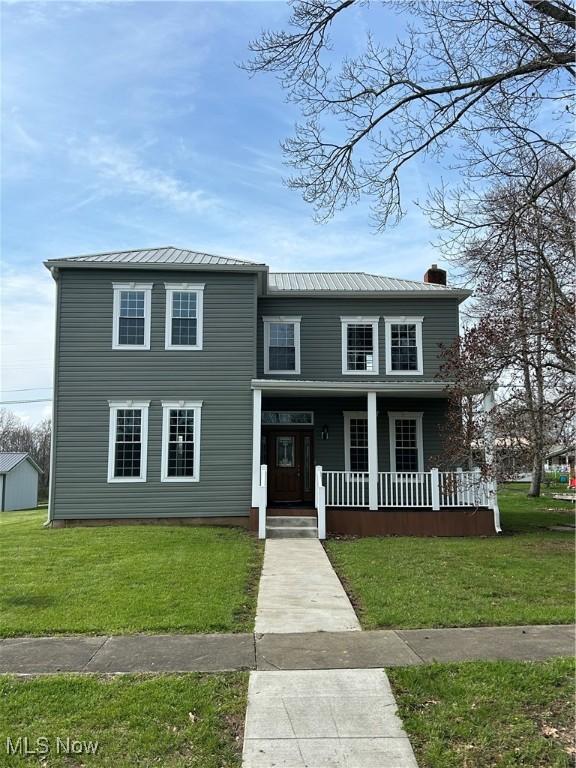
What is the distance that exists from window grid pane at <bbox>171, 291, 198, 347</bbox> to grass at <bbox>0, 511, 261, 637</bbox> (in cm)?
500

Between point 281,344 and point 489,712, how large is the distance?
43.5ft

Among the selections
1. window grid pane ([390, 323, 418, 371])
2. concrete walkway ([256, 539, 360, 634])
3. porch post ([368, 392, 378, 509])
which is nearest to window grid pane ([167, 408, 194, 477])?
concrete walkway ([256, 539, 360, 634])

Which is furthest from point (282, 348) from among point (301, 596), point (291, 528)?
point (301, 596)

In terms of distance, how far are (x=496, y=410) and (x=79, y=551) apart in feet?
26.0

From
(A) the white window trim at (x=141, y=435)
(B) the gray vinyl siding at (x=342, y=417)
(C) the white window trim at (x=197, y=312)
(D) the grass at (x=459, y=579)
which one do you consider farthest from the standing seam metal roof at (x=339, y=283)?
(D) the grass at (x=459, y=579)

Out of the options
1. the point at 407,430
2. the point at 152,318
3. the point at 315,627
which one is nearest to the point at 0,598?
the point at 315,627

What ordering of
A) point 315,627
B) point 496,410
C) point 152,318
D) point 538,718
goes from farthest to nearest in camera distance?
point 152,318 < point 496,410 < point 315,627 < point 538,718

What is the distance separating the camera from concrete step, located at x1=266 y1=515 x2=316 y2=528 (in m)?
13.8

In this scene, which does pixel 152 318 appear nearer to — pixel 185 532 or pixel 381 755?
pixel 185 532

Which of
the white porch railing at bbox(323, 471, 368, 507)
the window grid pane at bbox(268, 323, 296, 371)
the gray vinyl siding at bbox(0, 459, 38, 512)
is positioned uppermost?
the window grid pane at bbox(268, 323, 296, 371)

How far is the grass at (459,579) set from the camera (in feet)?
22.2

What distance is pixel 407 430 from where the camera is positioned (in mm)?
16844

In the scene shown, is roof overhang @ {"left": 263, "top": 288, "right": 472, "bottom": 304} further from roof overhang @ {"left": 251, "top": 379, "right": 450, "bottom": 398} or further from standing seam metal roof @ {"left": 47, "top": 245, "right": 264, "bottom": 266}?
roof overhang @ {"left": 251, "top": 379, "right": 450, "bottom": 398}

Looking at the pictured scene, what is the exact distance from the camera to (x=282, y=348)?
16969 mm
